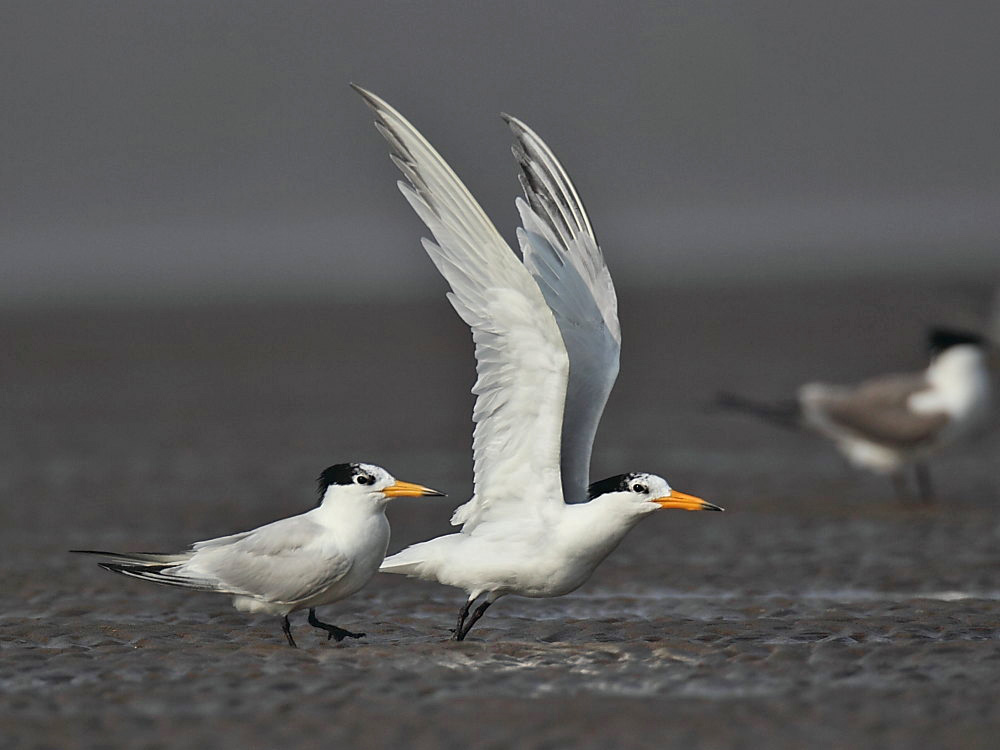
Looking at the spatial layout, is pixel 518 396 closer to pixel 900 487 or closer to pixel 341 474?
pixel 341 474

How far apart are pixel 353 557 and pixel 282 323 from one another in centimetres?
2038

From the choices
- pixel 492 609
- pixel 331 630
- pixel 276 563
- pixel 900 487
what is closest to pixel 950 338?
pixel 900 487

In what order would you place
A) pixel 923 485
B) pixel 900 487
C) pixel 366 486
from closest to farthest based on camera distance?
pixel 366 486
pixel 923 485
pixel 900 487

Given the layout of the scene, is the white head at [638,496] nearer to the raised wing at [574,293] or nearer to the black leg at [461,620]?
the raised wing at [574,293]

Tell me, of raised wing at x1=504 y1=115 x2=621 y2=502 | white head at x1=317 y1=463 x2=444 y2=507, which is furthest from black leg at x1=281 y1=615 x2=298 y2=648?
raised wing at x1=504 y1=115 x2=621 y2=502

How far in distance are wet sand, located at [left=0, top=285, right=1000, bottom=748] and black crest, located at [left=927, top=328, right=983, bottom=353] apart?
100 centimetres

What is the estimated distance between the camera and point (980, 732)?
6383mm

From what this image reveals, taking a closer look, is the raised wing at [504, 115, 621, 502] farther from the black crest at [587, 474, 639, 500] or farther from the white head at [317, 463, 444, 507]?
the white head at [317, 463, 444, 507]

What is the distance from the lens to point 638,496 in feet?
25.4

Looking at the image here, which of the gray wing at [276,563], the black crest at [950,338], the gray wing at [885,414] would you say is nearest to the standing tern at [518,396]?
the gray wing at [276,563]

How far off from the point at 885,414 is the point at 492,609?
5041mm

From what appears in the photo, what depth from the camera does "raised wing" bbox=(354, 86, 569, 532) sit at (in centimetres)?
756

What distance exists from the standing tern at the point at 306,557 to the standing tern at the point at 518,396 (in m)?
0.34

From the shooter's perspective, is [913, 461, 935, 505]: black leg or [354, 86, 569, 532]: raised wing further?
[913, 461, 935, 505]: black leg
